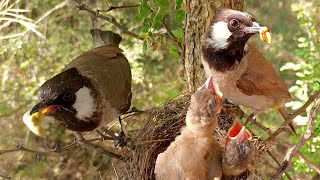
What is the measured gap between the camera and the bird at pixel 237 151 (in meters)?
1.92

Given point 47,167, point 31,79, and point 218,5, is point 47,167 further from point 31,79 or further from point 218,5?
point 218,5

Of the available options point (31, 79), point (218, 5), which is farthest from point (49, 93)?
point (31, 79)

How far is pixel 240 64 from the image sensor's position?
7.16ft

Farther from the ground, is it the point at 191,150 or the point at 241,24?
the point at 241,24

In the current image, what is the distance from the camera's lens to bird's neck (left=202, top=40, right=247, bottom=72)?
2.09 metres

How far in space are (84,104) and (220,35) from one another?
69cm

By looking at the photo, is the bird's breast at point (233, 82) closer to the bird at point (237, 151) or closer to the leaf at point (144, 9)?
the bird at point (237, 151)

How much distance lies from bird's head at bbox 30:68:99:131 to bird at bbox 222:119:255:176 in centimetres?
65

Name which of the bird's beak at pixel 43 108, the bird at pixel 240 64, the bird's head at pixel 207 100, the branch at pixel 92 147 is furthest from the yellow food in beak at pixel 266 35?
the bird's beak at pixel 43 108

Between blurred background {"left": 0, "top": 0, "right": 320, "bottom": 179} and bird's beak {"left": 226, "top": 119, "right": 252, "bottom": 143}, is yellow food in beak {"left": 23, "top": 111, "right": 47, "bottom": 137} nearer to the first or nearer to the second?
bird's beak {"left": 226, "top": 119, "right": 252, "bottom": 143}

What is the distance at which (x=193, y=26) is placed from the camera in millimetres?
2154

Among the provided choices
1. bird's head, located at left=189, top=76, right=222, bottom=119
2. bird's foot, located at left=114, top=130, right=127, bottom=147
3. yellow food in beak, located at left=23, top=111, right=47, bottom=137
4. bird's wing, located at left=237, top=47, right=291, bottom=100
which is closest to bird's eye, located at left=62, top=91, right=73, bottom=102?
yellow food in beak, located at left=23, top=111, right=47, bottom=137

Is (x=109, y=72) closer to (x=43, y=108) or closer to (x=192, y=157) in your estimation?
(x=43, y=108)

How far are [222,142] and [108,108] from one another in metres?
0.59
